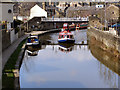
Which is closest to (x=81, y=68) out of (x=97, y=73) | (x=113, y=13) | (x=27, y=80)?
Result: (x=97, y=73)

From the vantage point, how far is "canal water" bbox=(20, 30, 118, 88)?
16219 millimetres

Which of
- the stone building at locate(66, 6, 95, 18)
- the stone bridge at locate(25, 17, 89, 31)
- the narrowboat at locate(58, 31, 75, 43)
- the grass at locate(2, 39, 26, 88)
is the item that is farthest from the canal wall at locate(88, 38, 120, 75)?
the stone building at locate(66, 6, 95, 18)

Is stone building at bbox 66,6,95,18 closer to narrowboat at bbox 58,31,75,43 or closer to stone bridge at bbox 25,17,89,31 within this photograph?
stone bridge at bbox 25,17,89,31

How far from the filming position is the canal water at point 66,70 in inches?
639

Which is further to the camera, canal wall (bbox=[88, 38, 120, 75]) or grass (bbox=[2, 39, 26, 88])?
canal wall (bbox=[88, 38, 120, 75])

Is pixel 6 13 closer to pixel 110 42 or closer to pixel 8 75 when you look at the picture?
pixel 110 42

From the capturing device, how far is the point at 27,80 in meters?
17.1

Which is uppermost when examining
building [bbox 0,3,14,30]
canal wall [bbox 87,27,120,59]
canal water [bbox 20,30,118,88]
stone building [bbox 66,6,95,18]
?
stone building [bbox 66,6,95,18]

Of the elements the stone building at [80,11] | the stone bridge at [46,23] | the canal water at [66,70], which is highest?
the stone building at [80,11]

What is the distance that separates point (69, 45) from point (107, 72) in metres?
14.4

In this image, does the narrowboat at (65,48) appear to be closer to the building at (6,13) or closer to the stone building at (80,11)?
the building at (6,13)

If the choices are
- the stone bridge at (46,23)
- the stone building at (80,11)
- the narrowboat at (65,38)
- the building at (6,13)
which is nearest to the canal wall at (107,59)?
the narrowboat at (65,38)

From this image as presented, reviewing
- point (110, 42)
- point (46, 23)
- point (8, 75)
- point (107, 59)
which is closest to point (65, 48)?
point (110, 42)

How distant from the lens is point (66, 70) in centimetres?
1969
